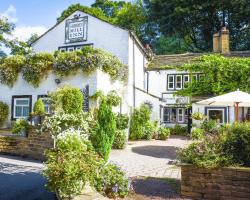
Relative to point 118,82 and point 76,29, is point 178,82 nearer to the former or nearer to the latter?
point 118,82

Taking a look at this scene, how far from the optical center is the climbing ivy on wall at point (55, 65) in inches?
672

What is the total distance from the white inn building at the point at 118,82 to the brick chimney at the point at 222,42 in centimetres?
32

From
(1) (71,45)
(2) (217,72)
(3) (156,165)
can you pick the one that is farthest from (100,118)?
(2) (217,72)

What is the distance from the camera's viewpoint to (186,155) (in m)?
7.60

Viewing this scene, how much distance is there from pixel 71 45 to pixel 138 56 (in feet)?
18.0

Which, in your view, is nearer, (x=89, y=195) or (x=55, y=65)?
(x=89, y=195)

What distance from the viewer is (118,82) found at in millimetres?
19969

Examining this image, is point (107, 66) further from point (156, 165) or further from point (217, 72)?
point (217, 72)

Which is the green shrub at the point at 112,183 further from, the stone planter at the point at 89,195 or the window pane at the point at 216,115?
the window pane at the point at 216,115

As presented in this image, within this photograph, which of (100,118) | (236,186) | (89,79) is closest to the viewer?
(236,186)

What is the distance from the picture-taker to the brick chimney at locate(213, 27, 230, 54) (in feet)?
93.8

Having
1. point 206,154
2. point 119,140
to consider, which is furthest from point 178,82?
point 206,154

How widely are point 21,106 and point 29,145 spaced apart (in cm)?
648

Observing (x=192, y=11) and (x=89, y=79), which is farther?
(x=192, y=11)
